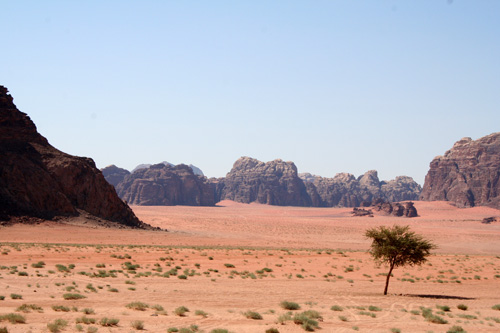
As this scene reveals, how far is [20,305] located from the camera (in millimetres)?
16250

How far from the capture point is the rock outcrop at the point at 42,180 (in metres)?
58.8

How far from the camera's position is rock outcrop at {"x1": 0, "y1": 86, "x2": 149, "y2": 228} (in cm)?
5884

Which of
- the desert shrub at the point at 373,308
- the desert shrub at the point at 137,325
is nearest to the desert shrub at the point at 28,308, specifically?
the desert shrub at the point at 137,325

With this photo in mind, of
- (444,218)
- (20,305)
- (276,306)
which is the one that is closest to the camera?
(20,305)

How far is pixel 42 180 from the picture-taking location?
61.4 meters

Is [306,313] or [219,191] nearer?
[306,313]

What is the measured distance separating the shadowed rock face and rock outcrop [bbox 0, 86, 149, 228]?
344 feet

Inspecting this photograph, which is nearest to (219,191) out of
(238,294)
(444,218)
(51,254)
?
(444,218)

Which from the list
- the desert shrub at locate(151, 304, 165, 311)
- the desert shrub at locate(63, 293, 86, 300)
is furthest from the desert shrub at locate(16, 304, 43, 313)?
the desert shrub at locate(151, 304, 165, 311)

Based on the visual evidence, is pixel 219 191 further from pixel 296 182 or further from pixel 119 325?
pixel 119 325

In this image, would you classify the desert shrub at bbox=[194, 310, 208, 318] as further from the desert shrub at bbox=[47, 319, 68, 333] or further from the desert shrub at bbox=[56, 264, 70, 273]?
the desert shrub at bbox=[56, 264, 70, 273]

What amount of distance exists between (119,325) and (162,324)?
1212 millimetres

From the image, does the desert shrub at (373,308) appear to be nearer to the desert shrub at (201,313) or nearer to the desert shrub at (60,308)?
the desert shrub at (201,313)

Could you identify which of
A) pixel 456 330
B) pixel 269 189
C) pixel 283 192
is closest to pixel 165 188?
pixel 269 189
